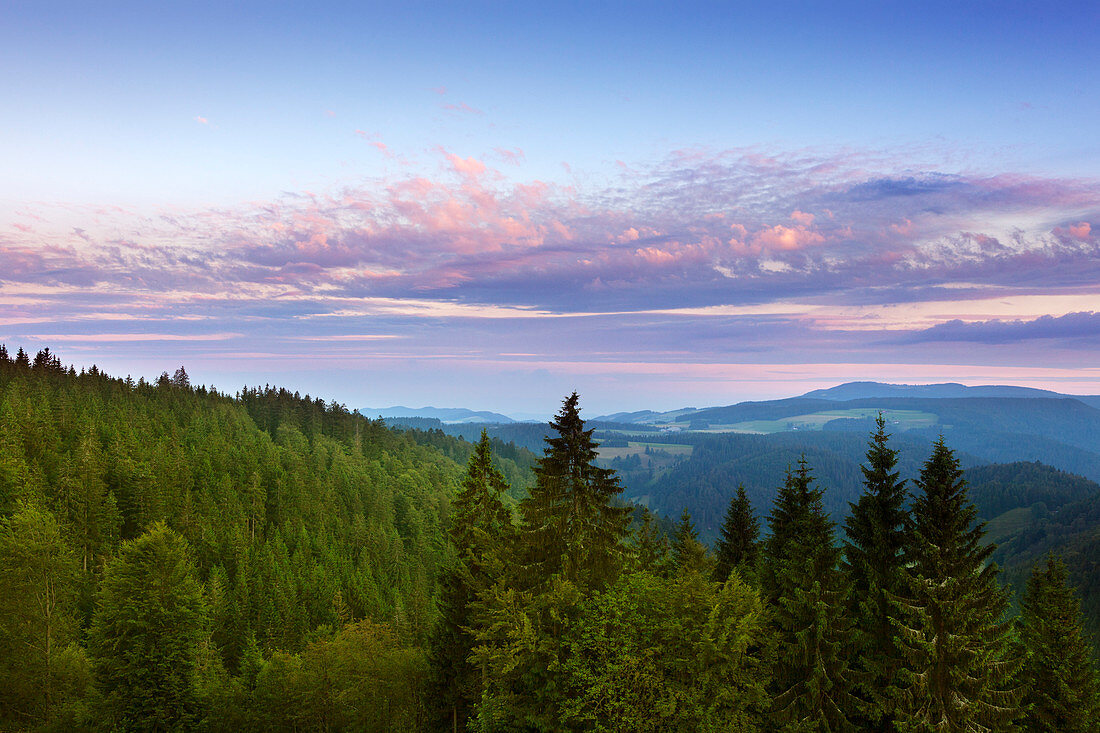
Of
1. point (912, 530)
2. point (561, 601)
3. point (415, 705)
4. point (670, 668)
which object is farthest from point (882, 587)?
point (415, 705)

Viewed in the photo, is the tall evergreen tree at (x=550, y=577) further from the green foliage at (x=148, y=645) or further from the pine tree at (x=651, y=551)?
the green foliage at (x=148, y=645)

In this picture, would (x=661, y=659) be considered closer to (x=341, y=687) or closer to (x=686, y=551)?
(x=686, y=551)

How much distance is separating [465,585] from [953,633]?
22.8 meters

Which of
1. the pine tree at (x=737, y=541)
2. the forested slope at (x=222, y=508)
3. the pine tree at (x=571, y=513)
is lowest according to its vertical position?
the forested slope at (x=222, y=508)

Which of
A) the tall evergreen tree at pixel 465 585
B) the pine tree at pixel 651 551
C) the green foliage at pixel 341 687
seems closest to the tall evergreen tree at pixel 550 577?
the tall evergreen tree at pixel 465 585

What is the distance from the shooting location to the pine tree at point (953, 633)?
2353 cm

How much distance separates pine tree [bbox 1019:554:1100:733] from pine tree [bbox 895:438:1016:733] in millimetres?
6800

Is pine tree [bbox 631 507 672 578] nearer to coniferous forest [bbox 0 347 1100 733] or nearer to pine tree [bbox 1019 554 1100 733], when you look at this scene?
coniferous forest [bbox 0 347 1100 733]

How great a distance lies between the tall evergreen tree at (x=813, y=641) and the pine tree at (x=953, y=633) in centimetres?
259

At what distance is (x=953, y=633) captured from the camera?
24000 mm

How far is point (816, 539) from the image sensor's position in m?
27.2

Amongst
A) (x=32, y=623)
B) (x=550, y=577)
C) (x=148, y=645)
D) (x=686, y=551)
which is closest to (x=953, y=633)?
(x=550, y=577)

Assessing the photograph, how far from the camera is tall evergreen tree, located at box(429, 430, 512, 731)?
33500mm

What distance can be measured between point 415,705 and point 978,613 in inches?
1481
